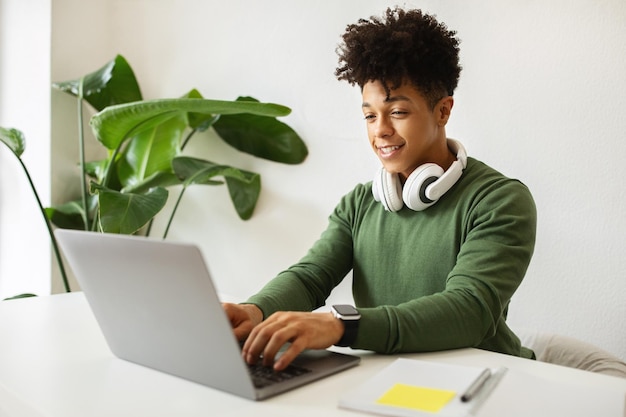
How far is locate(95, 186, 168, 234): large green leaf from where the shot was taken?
1.96 metres

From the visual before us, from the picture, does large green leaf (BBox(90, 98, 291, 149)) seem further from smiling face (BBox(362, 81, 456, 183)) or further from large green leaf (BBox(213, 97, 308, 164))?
smiling face (BBox(362, 81, 456, 183))

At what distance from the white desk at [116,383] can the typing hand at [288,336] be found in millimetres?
59

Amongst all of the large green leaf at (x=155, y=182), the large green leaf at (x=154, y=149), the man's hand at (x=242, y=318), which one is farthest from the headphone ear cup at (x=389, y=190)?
the large green leaf at (x=154, y=149)

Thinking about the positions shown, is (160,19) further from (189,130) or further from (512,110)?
(512,110)

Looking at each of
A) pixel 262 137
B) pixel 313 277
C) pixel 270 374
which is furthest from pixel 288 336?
pixel 262 137

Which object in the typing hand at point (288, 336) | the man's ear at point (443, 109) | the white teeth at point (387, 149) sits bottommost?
the typing hand at point (288, 336)

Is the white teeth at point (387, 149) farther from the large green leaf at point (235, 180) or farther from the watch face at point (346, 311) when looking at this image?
the large green leaf at point (235, 180)

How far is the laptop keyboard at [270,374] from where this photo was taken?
34.5 inches

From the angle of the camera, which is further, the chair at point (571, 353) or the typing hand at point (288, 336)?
the chair at point (571, 353)

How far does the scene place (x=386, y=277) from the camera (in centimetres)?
149

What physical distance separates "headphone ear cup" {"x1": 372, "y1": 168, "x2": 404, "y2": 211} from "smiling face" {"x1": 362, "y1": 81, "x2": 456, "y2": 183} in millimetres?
18

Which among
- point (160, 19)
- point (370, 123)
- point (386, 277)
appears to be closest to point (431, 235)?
point (386, 277)

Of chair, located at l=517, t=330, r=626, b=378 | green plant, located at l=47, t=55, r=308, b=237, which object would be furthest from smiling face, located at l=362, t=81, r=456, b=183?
green plant, located at l=47, t=55, r=308, b=237

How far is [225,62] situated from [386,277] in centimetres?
137
